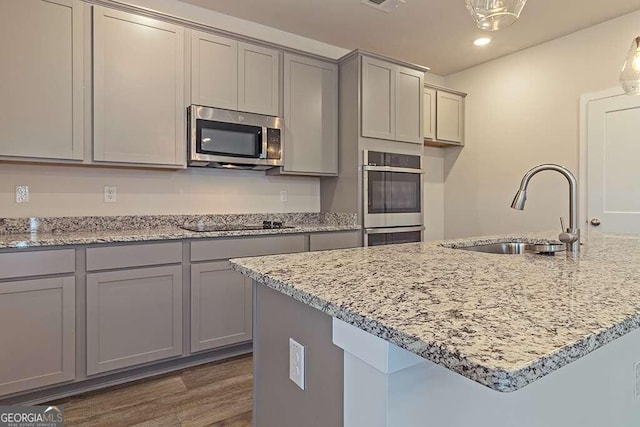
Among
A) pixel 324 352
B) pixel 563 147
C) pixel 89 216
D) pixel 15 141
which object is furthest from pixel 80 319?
pixel 563 147

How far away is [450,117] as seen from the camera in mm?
4312

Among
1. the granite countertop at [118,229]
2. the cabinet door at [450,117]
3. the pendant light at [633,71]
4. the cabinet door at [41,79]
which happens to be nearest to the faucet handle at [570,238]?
the pendant light at [633,71]

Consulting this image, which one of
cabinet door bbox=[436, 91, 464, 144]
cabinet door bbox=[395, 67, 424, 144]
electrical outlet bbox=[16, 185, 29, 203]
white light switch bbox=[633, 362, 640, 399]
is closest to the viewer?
white light switch bbox=[633, 362, 640, 399]

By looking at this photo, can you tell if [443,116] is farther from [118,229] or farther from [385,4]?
[118,229]

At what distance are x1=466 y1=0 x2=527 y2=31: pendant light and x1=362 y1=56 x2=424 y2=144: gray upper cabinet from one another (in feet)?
5.41

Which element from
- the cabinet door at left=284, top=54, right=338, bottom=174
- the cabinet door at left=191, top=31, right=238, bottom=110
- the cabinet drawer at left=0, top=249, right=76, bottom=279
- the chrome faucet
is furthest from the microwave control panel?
the chrome faucet

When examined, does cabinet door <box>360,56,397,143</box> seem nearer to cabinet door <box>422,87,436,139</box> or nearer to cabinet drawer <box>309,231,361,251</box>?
cabinet door <box>422,87,436,139</box>

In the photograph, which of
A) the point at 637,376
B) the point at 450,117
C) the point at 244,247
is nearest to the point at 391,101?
the point at 450,117

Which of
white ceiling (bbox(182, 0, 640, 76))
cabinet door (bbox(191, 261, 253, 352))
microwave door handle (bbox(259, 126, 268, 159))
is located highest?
white ceiling (bbox(182, 0, 640, 76))

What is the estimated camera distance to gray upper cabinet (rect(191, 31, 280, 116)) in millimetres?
2793

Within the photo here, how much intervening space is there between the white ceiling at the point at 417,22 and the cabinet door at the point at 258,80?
1.21ft

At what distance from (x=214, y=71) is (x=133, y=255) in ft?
4.87

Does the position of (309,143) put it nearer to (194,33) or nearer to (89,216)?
(194,33)

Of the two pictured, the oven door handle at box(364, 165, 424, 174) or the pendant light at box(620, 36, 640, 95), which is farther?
the oven door handle at box(364, 165, 424, 174)
